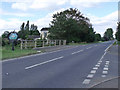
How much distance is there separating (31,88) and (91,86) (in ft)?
6.81

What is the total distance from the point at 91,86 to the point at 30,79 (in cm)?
244

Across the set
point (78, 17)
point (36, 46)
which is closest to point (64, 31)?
point (78, 17)

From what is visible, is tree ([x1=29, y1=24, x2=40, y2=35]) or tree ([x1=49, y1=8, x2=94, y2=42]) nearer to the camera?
tree ([x1=49, y1=8, x2=94, y2=42])

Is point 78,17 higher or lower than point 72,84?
higher

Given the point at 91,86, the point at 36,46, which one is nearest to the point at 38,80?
the point at 91,86

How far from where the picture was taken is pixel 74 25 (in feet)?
242

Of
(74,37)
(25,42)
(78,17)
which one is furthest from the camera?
(78,17)

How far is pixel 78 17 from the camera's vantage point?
8594 cm

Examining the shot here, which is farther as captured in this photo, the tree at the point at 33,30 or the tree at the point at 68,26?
the tree at the point at 33,30

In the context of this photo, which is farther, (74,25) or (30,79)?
(74,25)

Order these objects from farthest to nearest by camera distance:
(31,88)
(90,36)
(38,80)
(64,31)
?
(90,36) → (64,31) → (38,80) → (31,88)

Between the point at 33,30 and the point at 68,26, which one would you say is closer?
the point at 68,26

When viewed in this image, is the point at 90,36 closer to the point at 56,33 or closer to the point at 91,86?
the point at 56,33

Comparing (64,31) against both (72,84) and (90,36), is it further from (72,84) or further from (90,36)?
(72,84)
